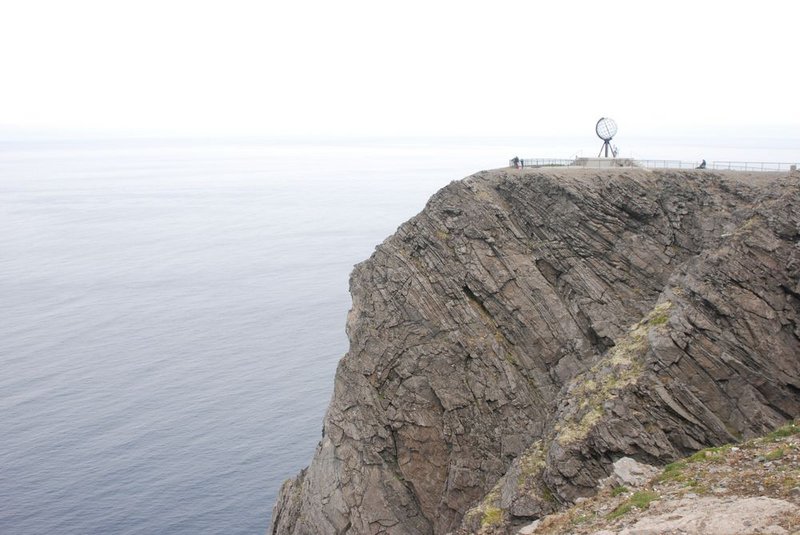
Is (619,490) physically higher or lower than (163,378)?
higher

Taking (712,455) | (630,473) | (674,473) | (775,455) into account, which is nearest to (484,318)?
(630,473)

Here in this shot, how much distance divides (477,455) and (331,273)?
87.5 m

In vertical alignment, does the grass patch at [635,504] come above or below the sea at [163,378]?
above

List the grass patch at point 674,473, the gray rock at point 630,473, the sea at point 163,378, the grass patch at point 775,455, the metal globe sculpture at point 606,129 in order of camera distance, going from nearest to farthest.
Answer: the grass patch at point 775,455, the grass patch at point 674,473, the gray rock at point 630,473, the metal globe sculpture at point 606,129, the sea at point 163,378

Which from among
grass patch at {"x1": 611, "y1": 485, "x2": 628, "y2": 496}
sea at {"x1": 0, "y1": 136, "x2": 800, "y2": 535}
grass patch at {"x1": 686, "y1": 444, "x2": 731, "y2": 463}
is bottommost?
sea at {"x1": 0, "y1": 136, "x2": 800, "y2": 535}

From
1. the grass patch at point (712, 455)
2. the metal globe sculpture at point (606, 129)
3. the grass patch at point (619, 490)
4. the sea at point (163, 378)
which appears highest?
the metal globe sculpture at point (606, 129)

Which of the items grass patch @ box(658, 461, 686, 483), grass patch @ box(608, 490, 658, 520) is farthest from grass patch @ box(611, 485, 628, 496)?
grass patch @ box(608, 490, 658, 520)

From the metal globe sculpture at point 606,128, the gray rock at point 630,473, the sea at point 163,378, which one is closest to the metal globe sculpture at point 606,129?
the metal globe sculpture at point 606,128

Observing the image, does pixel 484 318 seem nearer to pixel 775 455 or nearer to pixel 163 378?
pixel 775 455

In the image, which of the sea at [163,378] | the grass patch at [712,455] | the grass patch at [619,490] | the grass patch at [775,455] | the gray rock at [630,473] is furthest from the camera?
the sea at [163,378]

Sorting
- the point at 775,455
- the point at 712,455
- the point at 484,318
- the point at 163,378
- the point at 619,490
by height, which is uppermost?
the point at 775,455

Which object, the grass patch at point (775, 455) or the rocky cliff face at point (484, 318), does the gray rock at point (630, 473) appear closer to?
the grass patch at point (775, 455)

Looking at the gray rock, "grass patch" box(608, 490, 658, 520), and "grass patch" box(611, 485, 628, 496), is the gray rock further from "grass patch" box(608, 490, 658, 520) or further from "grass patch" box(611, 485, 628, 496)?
"grass patch" box(608, 490, 658, 520)

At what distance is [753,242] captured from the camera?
34812mm
